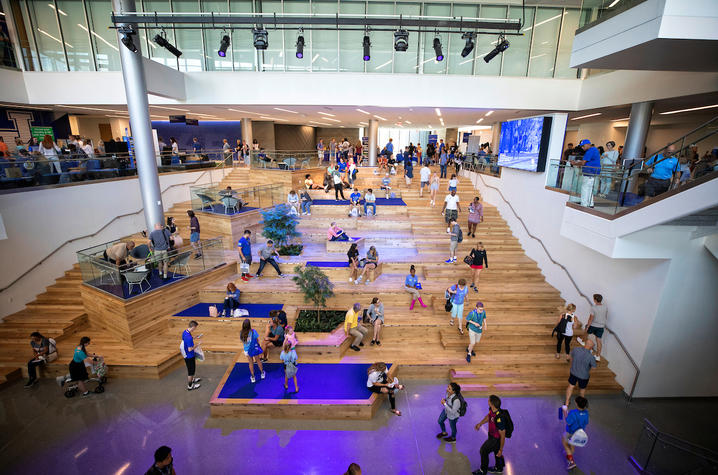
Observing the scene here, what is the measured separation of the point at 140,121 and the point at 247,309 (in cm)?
675

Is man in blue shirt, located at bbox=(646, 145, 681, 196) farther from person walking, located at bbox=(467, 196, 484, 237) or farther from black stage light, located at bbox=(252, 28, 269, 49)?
black stage light, located at bbox=(252, 28, 269, 49)

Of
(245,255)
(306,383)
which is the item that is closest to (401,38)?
(245,255)

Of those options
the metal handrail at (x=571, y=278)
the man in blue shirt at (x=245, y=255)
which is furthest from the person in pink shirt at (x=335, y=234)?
the metal handrail at (x=571, y=278)

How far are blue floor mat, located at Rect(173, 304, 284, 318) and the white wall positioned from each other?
489 centimetres

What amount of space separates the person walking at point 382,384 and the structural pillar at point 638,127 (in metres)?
10.9

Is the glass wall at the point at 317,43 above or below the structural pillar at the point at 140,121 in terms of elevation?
above

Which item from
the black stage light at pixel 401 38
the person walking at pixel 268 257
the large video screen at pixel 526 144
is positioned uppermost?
the black stage light at pixel 401 38

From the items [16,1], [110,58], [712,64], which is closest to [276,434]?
[712,64]

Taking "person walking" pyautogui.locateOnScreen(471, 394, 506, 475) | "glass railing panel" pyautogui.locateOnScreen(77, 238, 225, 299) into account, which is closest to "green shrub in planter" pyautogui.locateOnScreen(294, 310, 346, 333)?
"glass railing panel" pyautogui.locateOnScreen(77, 238, 225, 299)

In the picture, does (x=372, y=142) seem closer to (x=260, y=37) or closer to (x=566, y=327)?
(x=260, y=37)

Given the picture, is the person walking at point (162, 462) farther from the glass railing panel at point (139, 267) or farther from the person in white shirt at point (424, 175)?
the person in white shirt at point (424, 175)

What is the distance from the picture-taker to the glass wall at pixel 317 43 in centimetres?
1411

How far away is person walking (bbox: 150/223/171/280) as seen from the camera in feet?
30.5

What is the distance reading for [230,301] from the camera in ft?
30.5
